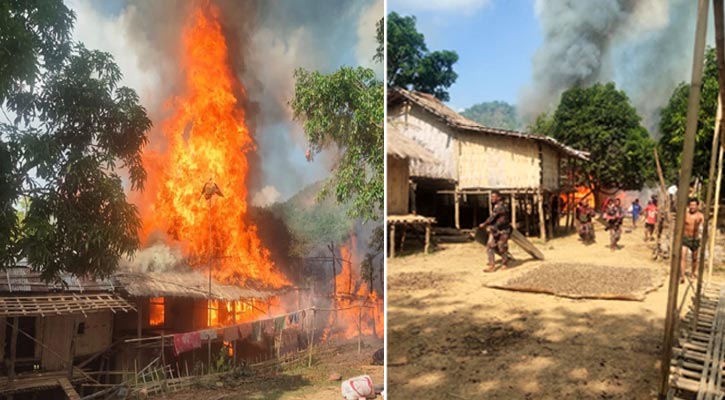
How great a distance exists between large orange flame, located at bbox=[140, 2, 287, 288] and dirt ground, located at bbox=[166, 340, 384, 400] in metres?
0.56

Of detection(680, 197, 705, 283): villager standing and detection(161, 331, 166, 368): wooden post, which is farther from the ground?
detection(680, 197, 705, 283): villager standing

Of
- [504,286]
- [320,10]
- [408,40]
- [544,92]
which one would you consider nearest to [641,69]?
[544,92]

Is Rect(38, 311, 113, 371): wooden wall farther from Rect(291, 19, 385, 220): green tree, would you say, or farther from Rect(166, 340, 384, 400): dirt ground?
Rect(291, 19, 385, 220): green tree

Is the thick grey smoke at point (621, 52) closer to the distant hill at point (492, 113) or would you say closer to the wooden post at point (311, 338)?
the distant hill at point (492, 113)

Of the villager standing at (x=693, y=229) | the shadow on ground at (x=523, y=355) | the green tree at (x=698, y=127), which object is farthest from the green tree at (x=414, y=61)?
the shadow on ground at (x=523, y=355)

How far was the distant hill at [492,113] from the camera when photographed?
5512cm

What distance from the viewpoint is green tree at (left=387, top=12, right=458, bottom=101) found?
16.5 meters

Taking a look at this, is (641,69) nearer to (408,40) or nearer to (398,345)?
(408,40)

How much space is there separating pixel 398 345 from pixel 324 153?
67.3 inches

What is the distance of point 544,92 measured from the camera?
38.7m

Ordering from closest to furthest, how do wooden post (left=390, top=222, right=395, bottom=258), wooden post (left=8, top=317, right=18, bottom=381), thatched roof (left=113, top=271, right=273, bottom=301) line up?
1. wooden post (left=8, top=317, right=18, bottom=381)
2. thatched roof (left=113, top=271, right=273, bottom=301)
3. wooden post (left=390, top=222, right=395, bottom=258)

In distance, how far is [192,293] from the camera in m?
3.02

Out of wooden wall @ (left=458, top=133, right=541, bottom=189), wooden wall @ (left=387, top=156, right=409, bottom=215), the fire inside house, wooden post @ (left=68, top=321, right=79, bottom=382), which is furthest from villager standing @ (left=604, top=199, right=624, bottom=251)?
wooden post @ (left=68, top=321, right=79, bottom=382)

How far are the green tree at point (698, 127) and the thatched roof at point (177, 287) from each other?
10357 mm
